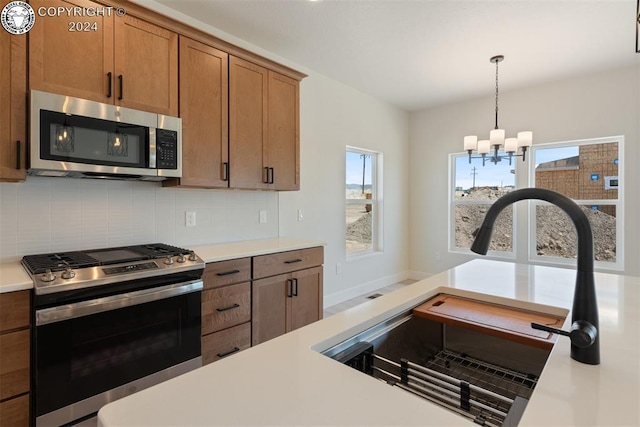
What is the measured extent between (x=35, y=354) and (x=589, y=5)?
13.5 feet

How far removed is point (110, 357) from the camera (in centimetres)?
170

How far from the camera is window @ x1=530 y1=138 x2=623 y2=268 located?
3.80 metres

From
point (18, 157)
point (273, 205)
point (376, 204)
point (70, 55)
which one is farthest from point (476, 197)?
point (18, 157)

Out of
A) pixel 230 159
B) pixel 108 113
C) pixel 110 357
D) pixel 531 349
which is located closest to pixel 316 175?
pixel 230 159

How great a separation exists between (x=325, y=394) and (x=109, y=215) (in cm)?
220

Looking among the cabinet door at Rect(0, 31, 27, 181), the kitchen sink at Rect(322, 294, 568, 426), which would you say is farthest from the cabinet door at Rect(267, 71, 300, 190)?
the kitchen sink at Rect(322, 294, 568, 426)

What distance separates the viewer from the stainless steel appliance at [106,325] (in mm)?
1512

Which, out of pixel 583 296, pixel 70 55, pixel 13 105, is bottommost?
pixel 583 296

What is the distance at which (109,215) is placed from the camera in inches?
88.7

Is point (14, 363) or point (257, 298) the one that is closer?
point (14, 363)

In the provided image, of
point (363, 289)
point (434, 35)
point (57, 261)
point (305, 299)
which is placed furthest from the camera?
point (363, 289)

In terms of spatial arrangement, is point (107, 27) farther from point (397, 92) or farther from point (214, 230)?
point (397, 92)

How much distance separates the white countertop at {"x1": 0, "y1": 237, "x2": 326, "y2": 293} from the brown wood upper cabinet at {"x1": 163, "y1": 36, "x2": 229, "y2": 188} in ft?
1.62

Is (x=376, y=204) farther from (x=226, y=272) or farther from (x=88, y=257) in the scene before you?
(x=88, y=257)
